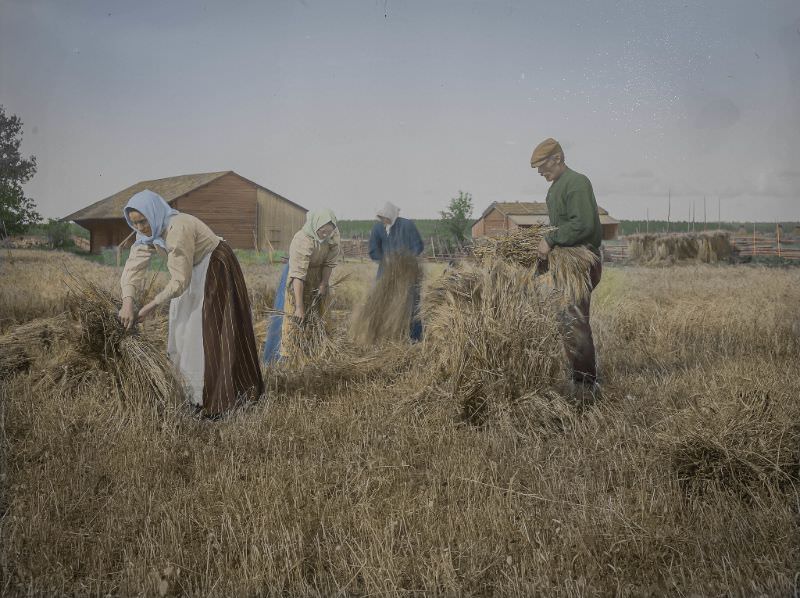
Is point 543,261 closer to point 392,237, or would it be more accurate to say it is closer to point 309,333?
point 309,333

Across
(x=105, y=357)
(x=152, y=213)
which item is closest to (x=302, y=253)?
(x=152, y=213)

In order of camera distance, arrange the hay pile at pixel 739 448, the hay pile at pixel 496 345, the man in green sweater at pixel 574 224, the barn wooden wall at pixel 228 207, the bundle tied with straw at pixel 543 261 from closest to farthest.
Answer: the hay pile at pixel 739 448, the hay pile at pixel 496 345, the bundle tied with straw at pixel 543 261, the man in green sweater at pixel 574 224, the barn wooden wall at pixel 228 207

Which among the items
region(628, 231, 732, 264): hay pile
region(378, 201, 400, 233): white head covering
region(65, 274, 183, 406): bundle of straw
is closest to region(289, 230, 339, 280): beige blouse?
region(378, 201, 400, 233): white head covering

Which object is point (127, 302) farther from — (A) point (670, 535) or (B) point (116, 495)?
(A) point (670, 535)

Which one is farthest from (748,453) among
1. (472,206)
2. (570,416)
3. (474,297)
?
(472,206)

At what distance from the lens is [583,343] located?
501 centimetres

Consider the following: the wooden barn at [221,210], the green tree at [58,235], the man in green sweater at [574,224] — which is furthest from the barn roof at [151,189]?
the man in green sweater at [574,224]

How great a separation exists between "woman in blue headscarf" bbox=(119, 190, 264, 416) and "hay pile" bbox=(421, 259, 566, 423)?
4.43ft

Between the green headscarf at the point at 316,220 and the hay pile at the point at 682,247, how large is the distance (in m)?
15.4

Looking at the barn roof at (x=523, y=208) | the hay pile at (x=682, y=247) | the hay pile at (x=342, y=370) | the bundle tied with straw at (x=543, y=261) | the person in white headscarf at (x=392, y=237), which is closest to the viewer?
the bundle tied with straw at (x=543, y=261)

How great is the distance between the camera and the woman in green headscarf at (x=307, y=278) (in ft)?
18.7

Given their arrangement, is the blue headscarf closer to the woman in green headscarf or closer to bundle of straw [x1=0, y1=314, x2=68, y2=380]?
bundle of straw [x1=0, y1=314, x2=68, y2=380]

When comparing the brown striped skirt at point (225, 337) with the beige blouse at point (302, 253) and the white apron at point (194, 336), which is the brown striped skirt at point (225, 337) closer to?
the white apron at point (194, 336)

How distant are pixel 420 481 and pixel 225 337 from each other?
5.97 feet
